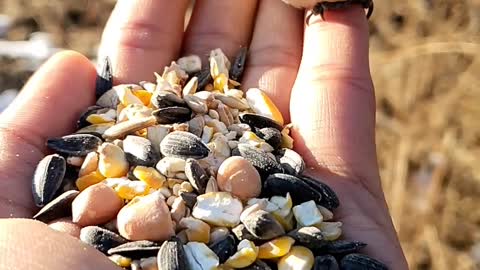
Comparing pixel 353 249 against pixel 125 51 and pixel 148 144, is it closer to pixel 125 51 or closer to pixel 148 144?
pixel 148 144

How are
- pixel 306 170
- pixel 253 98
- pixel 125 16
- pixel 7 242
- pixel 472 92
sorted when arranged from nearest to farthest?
1. pixel 7 242
2. pixel 306 170
3. pixel 253 98
4. pixel 125 16
5. pixel 472 92

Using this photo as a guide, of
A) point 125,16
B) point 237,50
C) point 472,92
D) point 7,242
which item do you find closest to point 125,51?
point 125,16

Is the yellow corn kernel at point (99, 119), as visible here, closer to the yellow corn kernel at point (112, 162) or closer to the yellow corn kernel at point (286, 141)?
the yellow corn kernel at point (112, 162)

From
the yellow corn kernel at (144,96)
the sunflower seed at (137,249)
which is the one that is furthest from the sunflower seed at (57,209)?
the yellow corn kernel at (144,96)

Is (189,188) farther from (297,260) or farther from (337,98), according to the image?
(337,98)

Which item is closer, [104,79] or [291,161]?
[291,161]

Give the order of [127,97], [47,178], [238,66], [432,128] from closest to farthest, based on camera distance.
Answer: [47,178], [127,97], [238,66], [432,128]

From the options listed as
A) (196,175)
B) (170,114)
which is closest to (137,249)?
(196,175)
